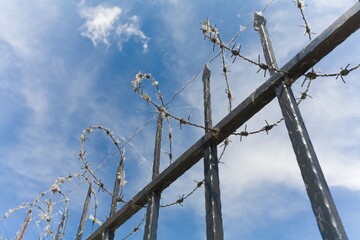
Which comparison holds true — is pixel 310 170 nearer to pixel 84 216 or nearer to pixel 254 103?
pixel 254 103

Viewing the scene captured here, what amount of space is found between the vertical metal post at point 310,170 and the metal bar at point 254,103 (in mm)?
153

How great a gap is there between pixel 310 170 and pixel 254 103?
81cm

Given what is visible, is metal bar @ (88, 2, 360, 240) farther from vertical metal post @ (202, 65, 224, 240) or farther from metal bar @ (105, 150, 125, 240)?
metal bar @ (105, 150, 125, 240)

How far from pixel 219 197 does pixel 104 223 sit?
2135 mm

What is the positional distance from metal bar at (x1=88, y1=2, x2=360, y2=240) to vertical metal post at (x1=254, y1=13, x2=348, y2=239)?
0.50ft

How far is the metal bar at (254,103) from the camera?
217 cm

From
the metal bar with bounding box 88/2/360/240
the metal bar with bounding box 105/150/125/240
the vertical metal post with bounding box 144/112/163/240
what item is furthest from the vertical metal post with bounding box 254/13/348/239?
the metal bar with bounding box 105/150/125/240

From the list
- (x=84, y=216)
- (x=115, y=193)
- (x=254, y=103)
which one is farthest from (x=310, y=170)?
(x=84, y=216)

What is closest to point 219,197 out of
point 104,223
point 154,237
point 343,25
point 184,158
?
point 184,158

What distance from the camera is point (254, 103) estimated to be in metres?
2.60

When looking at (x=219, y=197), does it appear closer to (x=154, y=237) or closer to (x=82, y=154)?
(x=154, y=237)

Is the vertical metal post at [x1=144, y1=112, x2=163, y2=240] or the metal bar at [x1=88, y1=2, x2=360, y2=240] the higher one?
the metal bar at [x1=88, y1=2, x2=360, y2=240]

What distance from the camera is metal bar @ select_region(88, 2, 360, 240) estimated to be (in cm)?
217

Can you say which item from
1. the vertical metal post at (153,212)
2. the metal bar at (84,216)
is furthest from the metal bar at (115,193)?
the metal bar at (84,216)
